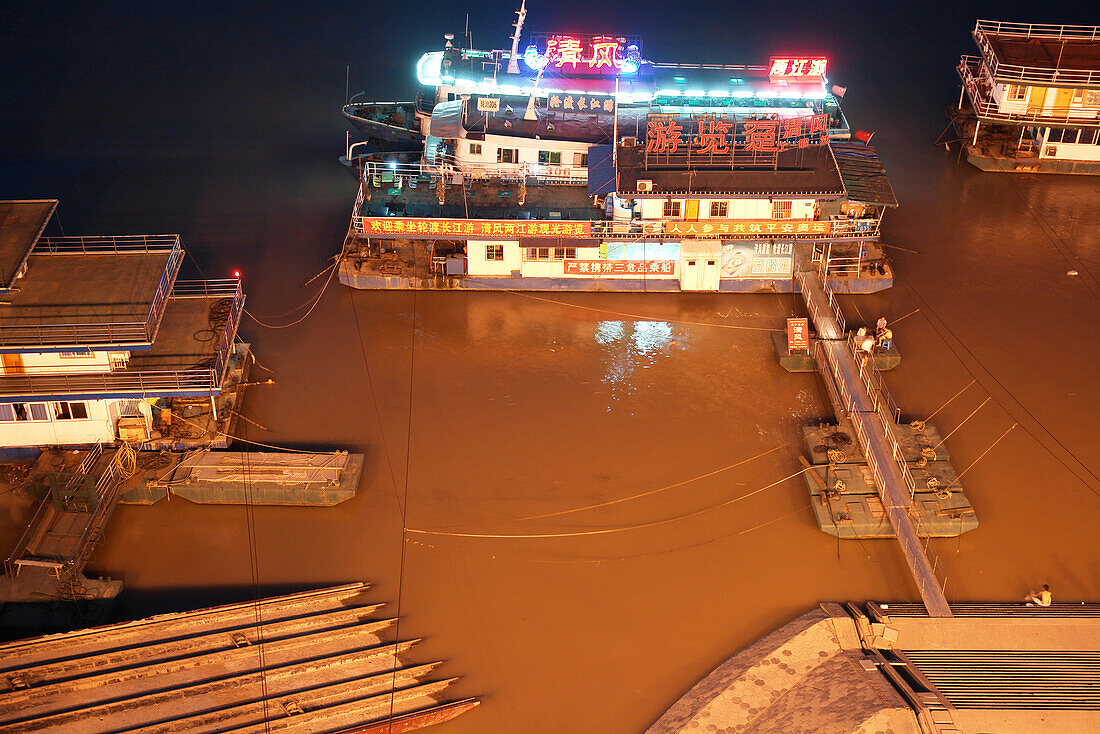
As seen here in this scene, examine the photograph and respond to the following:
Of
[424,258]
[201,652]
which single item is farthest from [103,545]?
[424,258]

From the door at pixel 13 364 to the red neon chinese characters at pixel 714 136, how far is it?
32796mm

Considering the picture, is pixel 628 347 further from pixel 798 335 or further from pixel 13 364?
pixel 13 364

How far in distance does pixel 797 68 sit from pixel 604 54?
38.7 ft

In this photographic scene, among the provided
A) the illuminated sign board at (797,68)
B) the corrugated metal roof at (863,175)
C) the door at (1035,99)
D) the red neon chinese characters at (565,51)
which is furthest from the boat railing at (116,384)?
the door at (1035,99)

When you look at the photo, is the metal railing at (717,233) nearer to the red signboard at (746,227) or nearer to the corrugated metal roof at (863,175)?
the red signboard at (746,227)

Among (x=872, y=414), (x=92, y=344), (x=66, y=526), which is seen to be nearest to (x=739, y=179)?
(x=872, y=414)

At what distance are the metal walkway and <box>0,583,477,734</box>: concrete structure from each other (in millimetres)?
17328

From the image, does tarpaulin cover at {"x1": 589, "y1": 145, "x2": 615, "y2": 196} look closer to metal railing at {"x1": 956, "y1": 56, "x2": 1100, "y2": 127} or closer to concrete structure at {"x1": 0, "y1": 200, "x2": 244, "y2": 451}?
concrete structure at {"x1": 0, "y1": 200, "x2": 244, "y2": 451}

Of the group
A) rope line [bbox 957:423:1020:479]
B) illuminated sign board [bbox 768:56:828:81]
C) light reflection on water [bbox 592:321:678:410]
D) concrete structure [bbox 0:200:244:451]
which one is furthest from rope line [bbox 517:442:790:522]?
illuminated sign board [bbox 768:56:828:81]

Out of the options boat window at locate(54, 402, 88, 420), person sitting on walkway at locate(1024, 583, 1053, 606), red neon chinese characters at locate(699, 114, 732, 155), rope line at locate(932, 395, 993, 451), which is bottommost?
person sitting on walkway at locate(1024, 583, 1053, 606)

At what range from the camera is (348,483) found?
45.5 metres

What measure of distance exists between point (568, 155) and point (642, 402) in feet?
53.1

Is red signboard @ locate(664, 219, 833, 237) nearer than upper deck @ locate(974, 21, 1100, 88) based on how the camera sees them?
Yes

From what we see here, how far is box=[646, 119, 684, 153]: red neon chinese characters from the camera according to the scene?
56.3m
